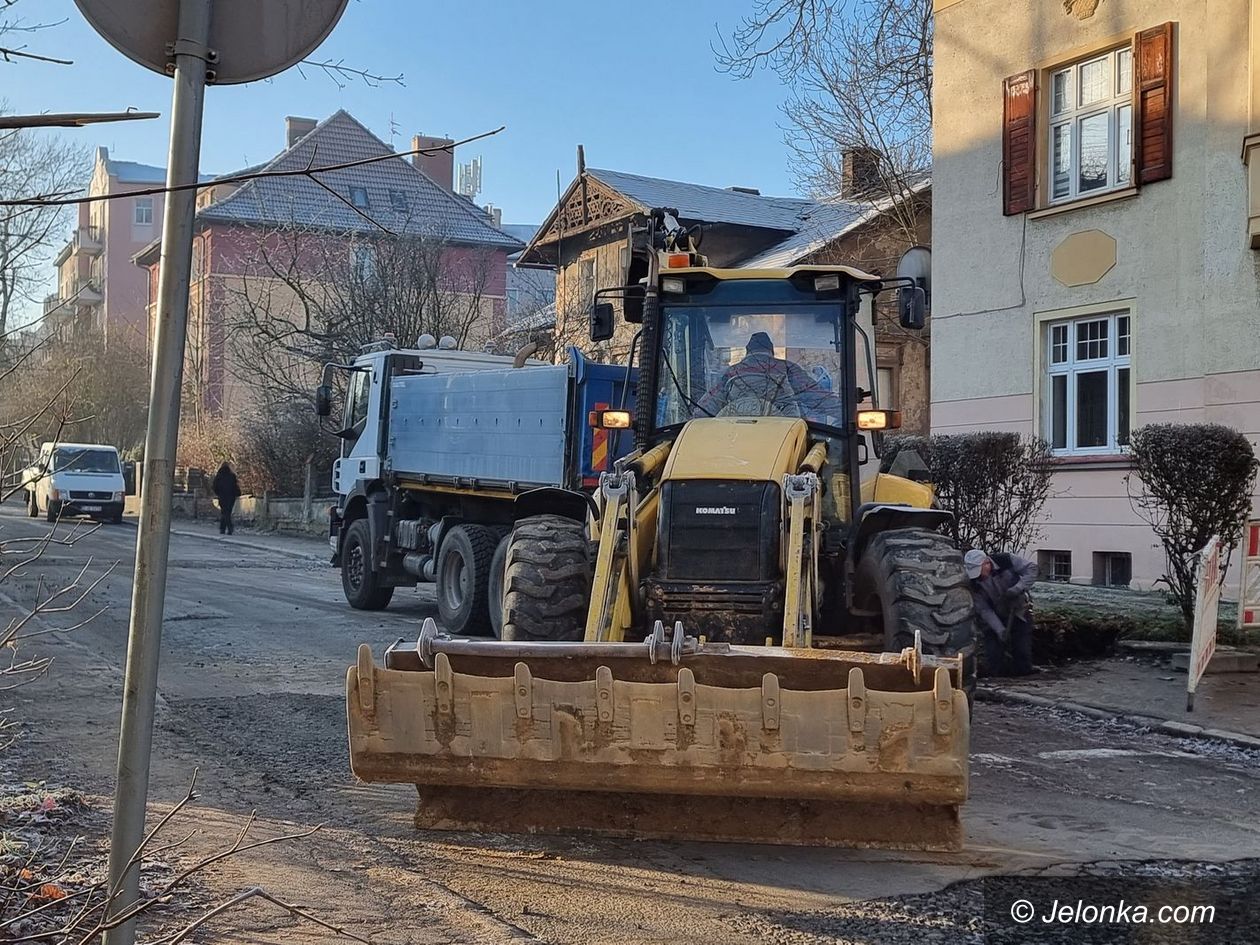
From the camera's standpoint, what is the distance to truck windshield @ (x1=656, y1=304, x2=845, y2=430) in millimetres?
8102

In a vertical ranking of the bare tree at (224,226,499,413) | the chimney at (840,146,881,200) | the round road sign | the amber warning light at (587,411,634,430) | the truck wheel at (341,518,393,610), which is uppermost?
the chimney at (840,146,881,200)

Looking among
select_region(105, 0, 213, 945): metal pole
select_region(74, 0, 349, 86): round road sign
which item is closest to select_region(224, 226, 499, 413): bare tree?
select_region(74, 0, 349, 86): round road sign

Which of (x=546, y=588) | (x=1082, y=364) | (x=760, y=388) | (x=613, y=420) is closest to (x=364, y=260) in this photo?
(x=1082, y=364)

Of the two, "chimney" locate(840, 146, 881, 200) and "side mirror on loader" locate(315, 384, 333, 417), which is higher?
"chimney" locate(840, 146, 881, 200)

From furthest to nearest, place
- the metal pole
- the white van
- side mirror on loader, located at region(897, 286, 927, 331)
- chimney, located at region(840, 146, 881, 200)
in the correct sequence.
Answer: the white van < chimney, located at region(840, 146, 881, 200) < side mirror on loader, located at region(897, 286, 927, 331) < the metal pole

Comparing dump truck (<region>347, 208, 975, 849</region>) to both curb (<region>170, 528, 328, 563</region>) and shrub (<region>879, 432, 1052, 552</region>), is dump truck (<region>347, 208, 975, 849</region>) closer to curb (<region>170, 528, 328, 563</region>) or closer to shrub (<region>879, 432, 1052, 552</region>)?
shrub (<region>879, 432, 1052, 552</region>)

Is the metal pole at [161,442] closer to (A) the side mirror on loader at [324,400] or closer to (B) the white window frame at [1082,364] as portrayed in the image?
(A) the side mirror on loader at [324,400]

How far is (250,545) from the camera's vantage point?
28.3 metres

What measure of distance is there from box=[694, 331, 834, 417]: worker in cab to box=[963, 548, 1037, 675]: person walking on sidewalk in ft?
9.00

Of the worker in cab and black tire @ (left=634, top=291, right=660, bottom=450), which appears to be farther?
black tire @ (left=634, top=291, right=660, bottom=450)

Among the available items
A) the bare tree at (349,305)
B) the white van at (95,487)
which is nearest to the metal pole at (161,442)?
the bare tree at (349,305)

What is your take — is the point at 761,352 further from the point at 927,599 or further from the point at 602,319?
the point at 927,599

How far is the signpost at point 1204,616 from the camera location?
9031 millimetres

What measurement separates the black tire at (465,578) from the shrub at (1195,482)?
604 cm
